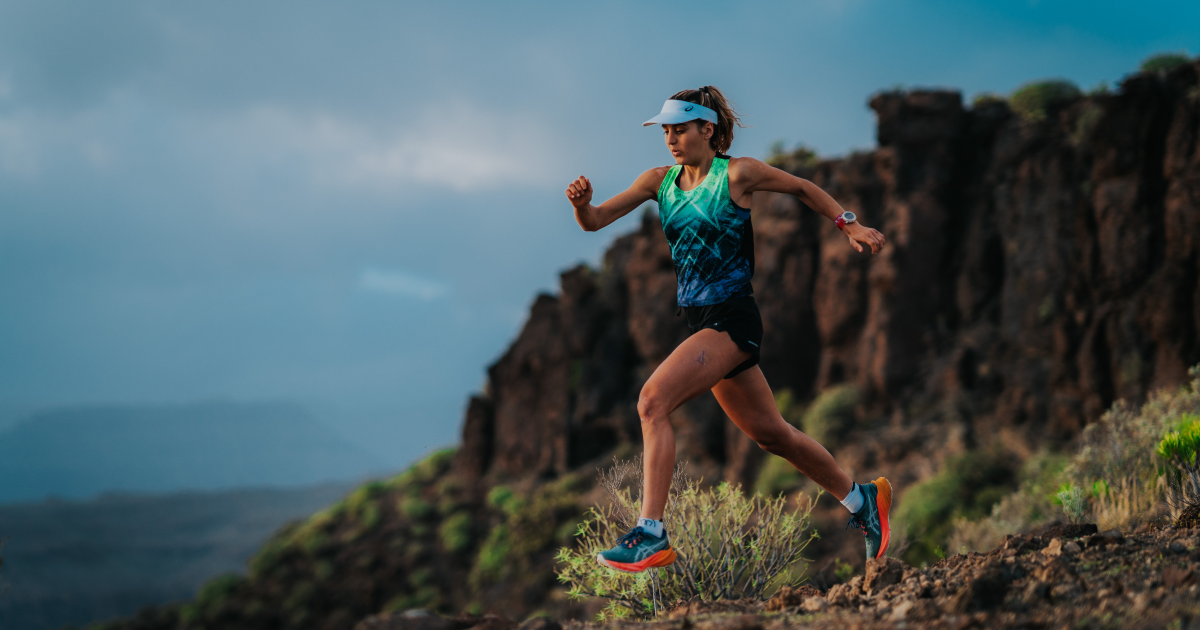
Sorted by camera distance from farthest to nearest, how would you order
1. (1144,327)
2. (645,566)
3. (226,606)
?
(226,606)
(1144,327)
(645,566)

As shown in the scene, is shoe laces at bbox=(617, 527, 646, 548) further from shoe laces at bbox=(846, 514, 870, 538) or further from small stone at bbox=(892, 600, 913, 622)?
shoe laces at bbox=(846, 514, 870, 538)

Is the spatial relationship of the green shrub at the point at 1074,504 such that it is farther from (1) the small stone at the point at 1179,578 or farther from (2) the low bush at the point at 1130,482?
(1) the small stone at the point at 1179,578

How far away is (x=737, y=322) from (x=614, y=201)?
0.93 metres

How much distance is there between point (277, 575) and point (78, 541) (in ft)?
224

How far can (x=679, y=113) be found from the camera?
3.87 m

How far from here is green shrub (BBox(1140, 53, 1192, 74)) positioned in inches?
526

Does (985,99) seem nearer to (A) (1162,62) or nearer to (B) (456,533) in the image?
(A) (1162,62)

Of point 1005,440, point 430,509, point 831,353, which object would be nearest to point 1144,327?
point 1005,440

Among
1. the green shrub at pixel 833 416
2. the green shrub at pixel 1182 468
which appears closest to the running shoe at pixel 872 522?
the green shrub at pixel 1182 468

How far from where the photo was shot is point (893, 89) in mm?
17359

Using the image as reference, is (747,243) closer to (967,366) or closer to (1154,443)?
(1154,443)

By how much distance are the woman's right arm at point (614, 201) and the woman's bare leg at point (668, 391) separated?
85 cm

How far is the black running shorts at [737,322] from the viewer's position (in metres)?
3.69

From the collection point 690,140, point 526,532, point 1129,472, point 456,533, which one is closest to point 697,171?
point 690,140
